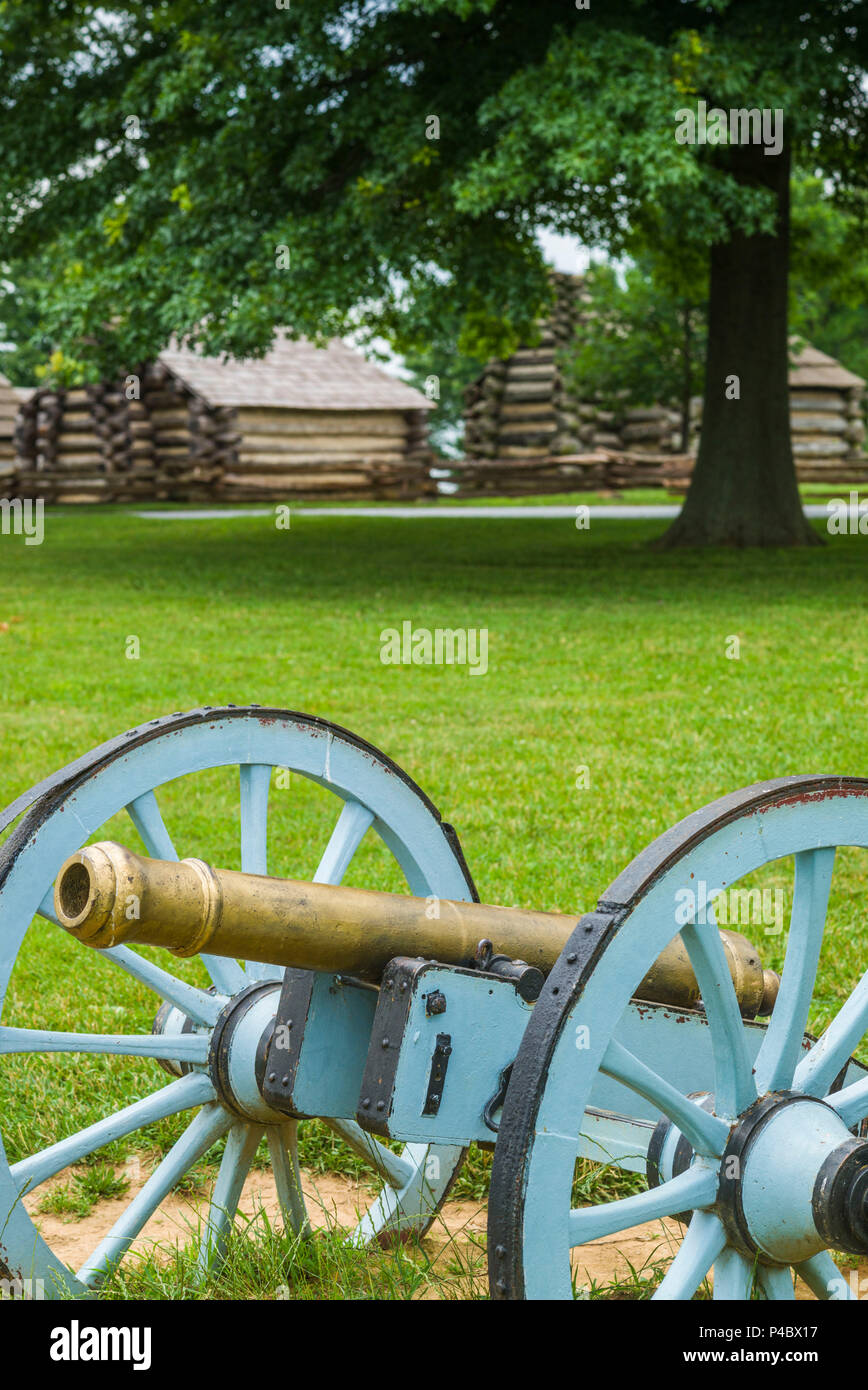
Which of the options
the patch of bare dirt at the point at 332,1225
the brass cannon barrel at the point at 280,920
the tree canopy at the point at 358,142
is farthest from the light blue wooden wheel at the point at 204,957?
the tree canopy at the point at 358,142

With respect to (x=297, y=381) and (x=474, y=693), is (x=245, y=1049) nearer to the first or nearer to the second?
(x=474, y=693)

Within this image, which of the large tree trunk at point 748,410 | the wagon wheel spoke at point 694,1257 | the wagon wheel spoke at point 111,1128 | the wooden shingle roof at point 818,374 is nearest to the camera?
the wagon wheel spoke at point 694,1257

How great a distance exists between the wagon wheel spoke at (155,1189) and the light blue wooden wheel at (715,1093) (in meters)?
0.84

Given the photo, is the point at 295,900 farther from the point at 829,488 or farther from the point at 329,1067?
the point at 829,488

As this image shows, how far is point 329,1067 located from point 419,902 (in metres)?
0.32

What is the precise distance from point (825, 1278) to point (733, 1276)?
229mm

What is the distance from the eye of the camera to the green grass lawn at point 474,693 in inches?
187

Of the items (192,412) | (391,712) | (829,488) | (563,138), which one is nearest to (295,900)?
(391,712)

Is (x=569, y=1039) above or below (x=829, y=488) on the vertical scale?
below

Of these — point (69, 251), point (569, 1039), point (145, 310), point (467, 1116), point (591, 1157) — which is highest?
point (69, 251)

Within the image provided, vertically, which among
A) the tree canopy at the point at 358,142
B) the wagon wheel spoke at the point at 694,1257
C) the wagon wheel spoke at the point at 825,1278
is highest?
the tree canopy at the point at 358,142

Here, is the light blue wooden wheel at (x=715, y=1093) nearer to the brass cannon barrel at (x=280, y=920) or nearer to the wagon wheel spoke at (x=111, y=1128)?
the brass cannon barrel at (x=280, y=920)

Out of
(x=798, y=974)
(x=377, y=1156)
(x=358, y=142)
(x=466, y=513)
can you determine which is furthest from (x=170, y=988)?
(x=466, y=513)

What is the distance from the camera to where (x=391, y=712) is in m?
8.42
